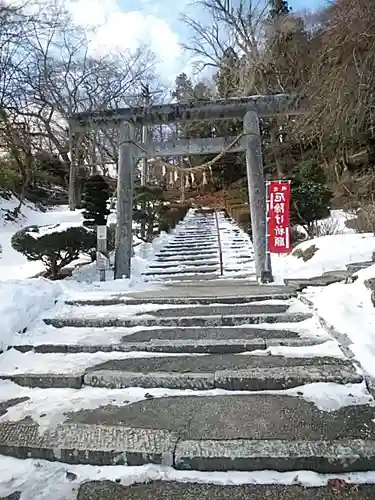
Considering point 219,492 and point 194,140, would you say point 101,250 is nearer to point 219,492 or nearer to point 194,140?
point 194,140

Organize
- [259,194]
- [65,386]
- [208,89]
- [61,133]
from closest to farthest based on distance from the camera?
[65,386], [259,194], [61,133], [208,89]

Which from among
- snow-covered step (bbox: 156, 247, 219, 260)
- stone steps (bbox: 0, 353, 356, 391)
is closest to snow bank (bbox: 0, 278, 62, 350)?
stone steps (bbox: 0, 353, 356, 391)

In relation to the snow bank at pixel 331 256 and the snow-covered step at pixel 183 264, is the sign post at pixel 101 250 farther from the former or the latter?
the snow bank at pixel 331 256

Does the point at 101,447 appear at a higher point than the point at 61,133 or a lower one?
lower

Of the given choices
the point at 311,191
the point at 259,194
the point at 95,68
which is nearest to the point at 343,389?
the point at 259,194

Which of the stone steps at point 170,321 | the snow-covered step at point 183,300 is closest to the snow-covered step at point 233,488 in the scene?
the stone steps at point 170,321

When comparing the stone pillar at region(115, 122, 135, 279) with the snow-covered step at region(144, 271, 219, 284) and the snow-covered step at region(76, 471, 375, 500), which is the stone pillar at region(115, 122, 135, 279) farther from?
Result: the snow-covered step at region(76, 471, 375, 500)

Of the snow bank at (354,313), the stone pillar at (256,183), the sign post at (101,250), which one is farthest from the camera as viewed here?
the sign post at (101,250)

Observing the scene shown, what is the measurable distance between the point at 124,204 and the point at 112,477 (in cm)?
594

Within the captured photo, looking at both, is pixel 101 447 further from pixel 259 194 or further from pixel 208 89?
pixel 208 89

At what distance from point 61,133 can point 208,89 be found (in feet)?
29.3

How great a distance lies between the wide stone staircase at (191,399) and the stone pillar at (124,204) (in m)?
3.20

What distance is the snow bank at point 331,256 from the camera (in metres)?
6.98

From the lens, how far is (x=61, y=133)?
22.2 metres
